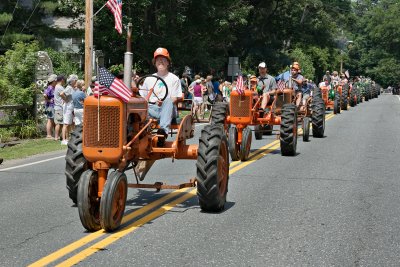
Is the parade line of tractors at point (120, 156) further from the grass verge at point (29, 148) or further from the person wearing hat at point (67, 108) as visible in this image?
the person wearing hat at point (67, 108)

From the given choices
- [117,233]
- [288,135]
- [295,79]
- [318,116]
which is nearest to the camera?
[117,233]

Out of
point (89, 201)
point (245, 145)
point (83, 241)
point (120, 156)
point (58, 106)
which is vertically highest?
point (58, 106)

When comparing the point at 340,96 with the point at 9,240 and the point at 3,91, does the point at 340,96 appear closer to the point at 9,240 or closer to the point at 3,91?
the point at 3,91

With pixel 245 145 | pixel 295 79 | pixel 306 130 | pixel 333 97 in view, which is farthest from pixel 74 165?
pixel 333 97

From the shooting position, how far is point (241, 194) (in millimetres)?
10930

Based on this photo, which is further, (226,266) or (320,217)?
(320,217)

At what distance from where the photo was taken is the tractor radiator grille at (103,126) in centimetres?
806

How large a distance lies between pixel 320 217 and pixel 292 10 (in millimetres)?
55061

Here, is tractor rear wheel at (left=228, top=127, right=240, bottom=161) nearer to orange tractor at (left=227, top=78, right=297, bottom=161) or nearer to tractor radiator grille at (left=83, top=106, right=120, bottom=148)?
orange tractor at (left=227, top=78, right=297, bottom=161)

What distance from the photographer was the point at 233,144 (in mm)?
15305

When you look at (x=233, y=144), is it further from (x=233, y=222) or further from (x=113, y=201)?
(x=113, y=201)

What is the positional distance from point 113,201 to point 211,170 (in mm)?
1660

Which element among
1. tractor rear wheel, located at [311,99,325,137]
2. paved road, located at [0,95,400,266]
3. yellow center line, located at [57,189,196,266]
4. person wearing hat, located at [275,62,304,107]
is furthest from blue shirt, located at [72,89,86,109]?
yellow center line, located at [57,189,196,266]

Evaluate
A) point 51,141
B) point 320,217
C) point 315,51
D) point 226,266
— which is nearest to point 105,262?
point 226,266
